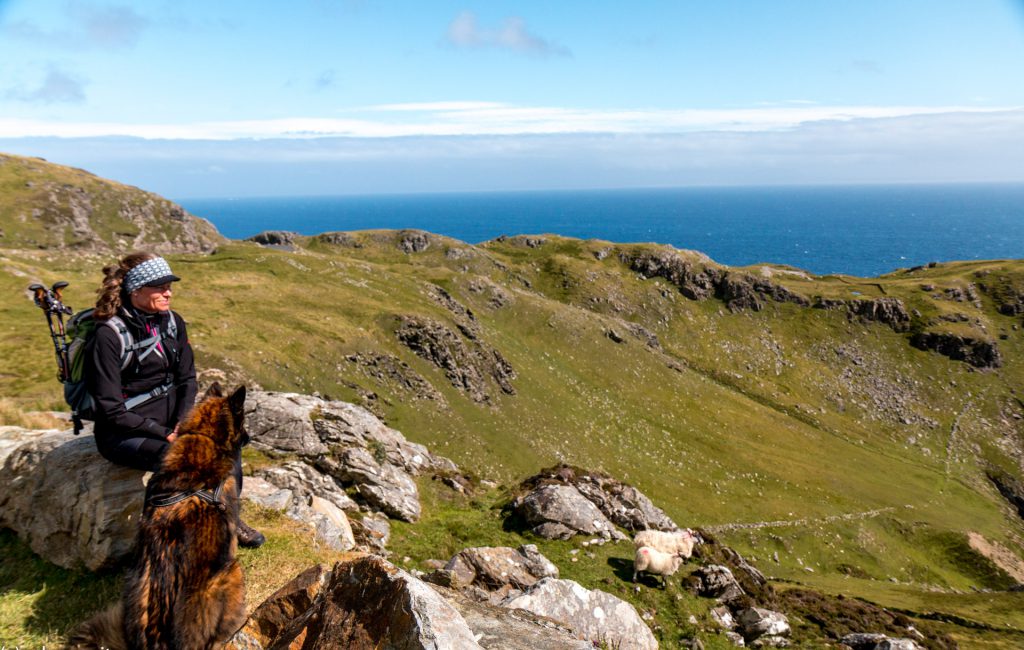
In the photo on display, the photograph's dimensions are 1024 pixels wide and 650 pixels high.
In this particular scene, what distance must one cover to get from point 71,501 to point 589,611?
40.2 feet

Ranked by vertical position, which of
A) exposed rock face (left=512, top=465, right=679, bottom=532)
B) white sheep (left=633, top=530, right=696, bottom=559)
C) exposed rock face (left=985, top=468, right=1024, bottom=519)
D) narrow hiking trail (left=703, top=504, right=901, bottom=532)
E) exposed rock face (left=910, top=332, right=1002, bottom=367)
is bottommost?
exposed rock face (left=985, top=468, right=1024, bottom=519)

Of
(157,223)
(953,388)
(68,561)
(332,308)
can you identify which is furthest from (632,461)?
(157,223)

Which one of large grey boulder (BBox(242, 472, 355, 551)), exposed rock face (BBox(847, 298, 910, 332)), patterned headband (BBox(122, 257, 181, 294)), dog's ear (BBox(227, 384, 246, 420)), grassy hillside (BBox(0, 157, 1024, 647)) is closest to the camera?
dog's ear (BBox(227, 384, 246, 420))

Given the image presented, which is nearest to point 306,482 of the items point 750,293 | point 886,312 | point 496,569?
point 496,569

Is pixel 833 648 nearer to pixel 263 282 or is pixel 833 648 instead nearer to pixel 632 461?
pixel 632 461

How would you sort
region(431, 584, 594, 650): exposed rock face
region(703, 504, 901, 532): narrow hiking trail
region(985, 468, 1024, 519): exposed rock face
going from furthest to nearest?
region(985, 468, 1024, 519): exposed rock face < region(703, 504, 901, 532): narrow hiking trail < region(431, 584, 594, 650): exposed rock face

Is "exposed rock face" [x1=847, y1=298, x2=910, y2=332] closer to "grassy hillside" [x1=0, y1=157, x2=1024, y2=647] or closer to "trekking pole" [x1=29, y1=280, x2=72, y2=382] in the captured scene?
"grassy hillside" [x1=0, y1=157, x2=1024, y2=647]

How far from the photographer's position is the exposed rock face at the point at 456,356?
5831 centimetres

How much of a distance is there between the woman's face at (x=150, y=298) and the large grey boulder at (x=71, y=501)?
11.0ft

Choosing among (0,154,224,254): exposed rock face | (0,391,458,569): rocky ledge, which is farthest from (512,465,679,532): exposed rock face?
(0,154,224,254): exposed rock face

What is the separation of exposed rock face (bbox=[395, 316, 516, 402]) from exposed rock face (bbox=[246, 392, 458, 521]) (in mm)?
27597

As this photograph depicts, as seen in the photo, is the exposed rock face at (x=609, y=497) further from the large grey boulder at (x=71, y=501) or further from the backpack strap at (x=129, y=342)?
the backpack strap at (x=129, y=342)

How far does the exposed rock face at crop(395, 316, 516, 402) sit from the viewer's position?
191ft

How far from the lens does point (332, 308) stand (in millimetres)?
58062
